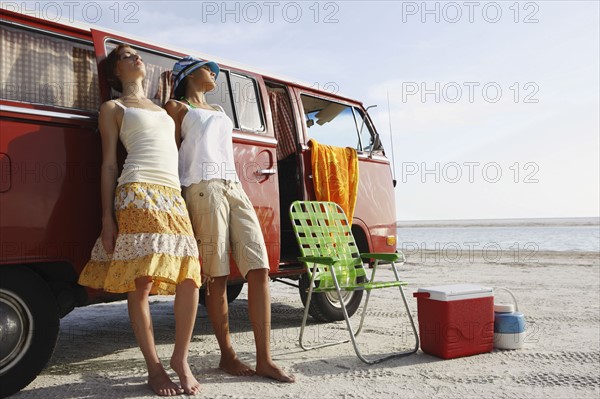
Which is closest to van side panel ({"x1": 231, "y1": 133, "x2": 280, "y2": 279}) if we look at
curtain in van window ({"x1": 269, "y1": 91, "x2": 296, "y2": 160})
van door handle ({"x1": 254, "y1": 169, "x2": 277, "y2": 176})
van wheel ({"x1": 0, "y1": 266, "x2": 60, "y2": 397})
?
van door handle ({"x1": 254, "y1": 169, "x2": 277, "y2": 176})

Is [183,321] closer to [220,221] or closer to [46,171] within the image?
[220,221]

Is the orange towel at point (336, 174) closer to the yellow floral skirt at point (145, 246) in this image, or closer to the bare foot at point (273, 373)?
the bare foot at point (273, 373)

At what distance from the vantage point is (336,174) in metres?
5.13

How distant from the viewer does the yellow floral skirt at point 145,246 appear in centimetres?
292

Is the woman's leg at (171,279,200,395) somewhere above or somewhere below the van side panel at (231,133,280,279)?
below

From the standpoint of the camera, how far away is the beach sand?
3.14 meters

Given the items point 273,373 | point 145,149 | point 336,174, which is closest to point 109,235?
point 145,149

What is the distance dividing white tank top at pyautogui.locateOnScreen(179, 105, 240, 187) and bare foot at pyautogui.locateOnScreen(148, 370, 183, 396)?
1126 mm

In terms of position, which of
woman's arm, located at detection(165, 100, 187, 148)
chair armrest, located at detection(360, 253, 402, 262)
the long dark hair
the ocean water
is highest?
the long dark hair

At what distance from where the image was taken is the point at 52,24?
321cm

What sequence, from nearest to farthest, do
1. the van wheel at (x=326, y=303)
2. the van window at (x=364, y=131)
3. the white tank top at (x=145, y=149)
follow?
1. the white tank top at (x=145, y=149)
2. the van wheel at (x=326, y=303)
3. the van window at (x=364, y=131)

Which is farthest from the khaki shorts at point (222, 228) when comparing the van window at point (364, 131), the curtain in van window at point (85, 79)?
the van window at point (364, 131)

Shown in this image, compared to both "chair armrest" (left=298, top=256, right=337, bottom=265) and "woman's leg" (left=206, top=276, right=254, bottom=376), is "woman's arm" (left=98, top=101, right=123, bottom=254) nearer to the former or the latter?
"woman's leg" (left=206, top=276, right=254, bottom=376)

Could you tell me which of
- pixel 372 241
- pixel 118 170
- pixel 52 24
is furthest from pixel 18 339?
pixel 372 241
